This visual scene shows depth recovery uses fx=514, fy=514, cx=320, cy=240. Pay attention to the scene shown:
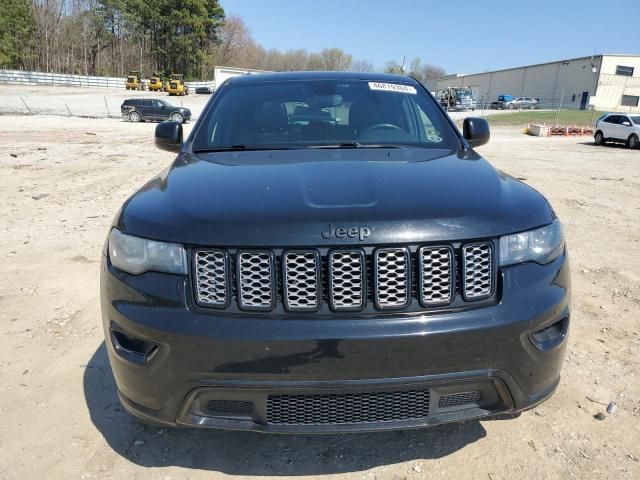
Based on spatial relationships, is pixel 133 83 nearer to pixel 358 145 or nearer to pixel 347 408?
pixel 358 145

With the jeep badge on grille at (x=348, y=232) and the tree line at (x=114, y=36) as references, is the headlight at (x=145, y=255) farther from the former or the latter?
the tree line at (x=114, y=36)

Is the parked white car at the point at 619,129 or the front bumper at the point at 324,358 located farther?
the parked white car at the point at 619,129

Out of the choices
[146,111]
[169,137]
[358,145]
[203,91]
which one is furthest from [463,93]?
[358,145]

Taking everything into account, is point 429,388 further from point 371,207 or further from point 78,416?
point 78,416

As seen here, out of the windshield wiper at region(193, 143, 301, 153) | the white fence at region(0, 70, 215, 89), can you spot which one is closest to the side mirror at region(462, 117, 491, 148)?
the windshield wiper at region(193, 143, 301, 153)

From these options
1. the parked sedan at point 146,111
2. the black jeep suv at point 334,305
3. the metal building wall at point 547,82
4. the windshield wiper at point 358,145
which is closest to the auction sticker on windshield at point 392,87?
the windshield wiper at point 358,145

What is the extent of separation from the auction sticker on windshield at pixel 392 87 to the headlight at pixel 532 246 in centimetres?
169

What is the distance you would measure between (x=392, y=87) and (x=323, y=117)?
0.62m

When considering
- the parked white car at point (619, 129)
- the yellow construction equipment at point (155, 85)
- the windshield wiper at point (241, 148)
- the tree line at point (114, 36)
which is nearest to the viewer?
the windshield wiper at point (241, 148)

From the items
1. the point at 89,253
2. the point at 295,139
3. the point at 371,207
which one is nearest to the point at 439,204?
the point at 371,207

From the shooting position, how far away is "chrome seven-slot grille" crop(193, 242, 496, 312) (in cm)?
176

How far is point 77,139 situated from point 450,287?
1806cm

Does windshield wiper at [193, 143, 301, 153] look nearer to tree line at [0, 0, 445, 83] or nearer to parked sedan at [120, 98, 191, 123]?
parked sedan at [120, 98, 191, 123]

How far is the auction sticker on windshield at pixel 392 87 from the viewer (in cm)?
342
